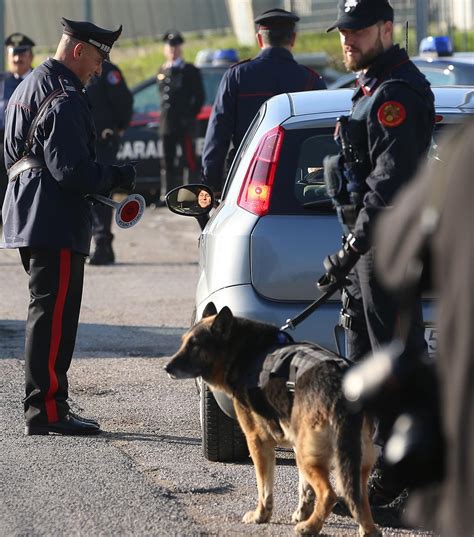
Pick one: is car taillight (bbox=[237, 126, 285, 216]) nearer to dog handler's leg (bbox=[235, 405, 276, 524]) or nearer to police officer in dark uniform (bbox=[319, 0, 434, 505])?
police officer in dark uniform (bbox=[319, 0, 434, 505])

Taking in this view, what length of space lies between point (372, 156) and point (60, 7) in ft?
110

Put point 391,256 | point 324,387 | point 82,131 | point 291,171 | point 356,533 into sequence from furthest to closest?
point 82,131 < point 291,171 < point 356,533 < point 324,387 < point 391,256

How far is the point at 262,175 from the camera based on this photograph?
16.5ft

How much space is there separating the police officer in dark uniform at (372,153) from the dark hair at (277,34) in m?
3.63

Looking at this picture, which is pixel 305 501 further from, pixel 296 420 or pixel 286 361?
pixel 286 361

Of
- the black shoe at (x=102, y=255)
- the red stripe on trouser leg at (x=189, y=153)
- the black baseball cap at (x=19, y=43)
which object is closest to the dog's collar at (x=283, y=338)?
the black shoe at (x=102, y=255)

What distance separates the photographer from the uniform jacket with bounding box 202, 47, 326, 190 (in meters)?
7.36

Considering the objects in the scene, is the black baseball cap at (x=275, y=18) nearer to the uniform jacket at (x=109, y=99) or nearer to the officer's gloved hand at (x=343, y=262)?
the uniform jacket at (x=109, y=99)

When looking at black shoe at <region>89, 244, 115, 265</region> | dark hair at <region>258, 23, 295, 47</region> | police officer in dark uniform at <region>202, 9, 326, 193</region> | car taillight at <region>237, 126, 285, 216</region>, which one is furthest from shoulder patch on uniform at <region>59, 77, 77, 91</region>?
black shoe at <region>89, 244, 115, 265</region>

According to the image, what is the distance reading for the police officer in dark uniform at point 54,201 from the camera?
552 cm

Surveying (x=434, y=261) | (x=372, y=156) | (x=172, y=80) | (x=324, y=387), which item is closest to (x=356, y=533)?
(x=324, y=387)

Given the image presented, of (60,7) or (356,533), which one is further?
(60,7)

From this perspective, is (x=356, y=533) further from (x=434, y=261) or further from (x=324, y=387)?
(x=434, y=261)

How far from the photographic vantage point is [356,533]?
4246 mm
